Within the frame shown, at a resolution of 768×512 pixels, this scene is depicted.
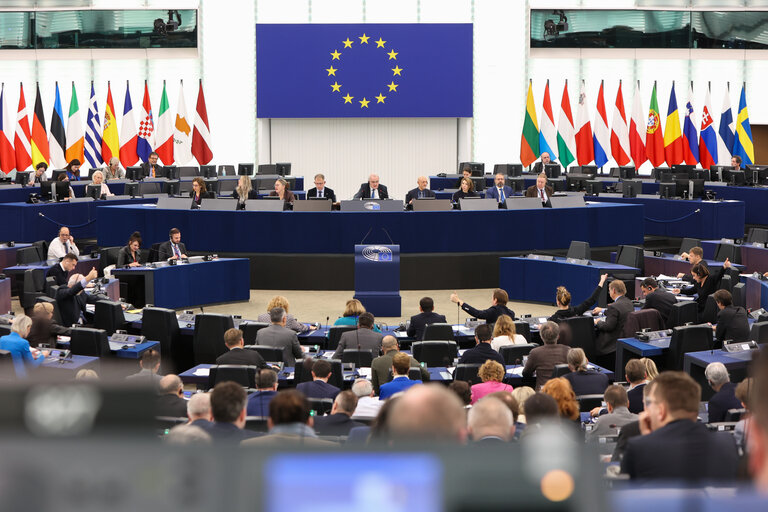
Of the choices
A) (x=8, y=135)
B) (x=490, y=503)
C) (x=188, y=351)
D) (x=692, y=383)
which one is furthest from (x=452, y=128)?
(x=490, y=503)

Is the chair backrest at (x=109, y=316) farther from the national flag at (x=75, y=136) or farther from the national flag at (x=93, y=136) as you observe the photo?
the national flag at (x=93, y=136)

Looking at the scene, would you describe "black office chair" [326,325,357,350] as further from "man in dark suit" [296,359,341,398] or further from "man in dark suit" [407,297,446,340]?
"man in dark suit" [296,359,341,398]

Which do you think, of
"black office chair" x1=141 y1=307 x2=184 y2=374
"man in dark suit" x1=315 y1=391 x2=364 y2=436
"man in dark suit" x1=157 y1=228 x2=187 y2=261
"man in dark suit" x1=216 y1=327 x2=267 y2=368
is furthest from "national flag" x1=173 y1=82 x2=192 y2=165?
"man in dark suit" x1=315 y1=391 x2=364 y2=436

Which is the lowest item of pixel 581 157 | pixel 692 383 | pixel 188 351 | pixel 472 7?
pixel 188 351

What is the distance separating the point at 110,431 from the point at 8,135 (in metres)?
25.9

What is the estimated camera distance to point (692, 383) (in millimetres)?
4078

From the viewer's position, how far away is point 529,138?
82.4ft

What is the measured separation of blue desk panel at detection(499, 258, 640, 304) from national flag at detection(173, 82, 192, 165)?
12.2 metres

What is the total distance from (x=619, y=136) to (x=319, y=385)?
1951cm

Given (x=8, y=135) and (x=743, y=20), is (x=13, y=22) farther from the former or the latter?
(x=743, y=20)

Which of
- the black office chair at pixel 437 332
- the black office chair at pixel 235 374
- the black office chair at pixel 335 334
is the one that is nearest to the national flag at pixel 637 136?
the black office chair at pixel 437 332

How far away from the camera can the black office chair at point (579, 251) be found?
→ 15773 mm

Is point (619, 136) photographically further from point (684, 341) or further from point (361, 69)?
point (684, 341)

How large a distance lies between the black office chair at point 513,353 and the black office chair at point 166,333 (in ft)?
13.0
